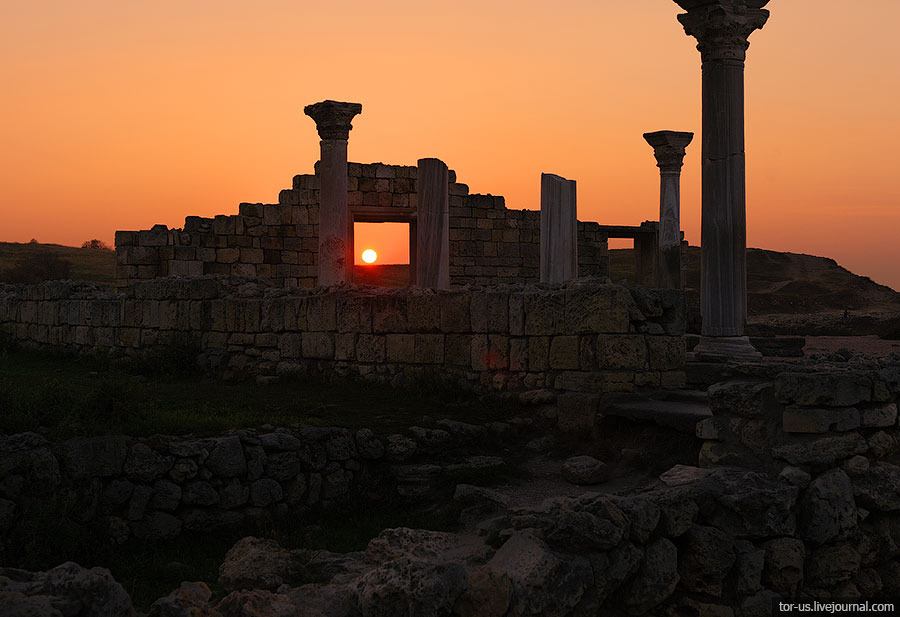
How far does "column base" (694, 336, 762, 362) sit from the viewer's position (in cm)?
1029

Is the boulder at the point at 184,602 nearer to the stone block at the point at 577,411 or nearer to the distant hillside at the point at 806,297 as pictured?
the stone block at the point at 577,411

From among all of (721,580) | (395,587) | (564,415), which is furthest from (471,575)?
(564,415)

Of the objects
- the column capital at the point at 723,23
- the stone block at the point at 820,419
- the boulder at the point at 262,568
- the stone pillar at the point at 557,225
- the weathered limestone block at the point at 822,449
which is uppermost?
the column capital at the point at 723,23

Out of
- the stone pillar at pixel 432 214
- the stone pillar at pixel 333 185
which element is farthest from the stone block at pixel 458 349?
the stone pillar at pixel 333 185

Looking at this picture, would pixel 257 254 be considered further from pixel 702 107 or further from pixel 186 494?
pixel 186 494

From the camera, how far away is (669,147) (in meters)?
19.9

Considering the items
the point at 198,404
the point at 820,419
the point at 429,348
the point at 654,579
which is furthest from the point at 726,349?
the point at 198,404

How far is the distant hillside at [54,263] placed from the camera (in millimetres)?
38531

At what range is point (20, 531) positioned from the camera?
548 cm

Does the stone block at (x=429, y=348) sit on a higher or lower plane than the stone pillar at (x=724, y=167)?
lower

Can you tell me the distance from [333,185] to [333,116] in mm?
1364

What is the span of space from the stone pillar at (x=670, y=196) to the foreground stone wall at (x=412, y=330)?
10.7 meters

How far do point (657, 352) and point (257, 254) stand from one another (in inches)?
483

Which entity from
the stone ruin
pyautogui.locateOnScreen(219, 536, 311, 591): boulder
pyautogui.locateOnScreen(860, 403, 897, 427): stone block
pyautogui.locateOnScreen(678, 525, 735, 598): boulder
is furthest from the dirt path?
pyautogui.locateOnScreen(219, 536, 311, 591): boulder
